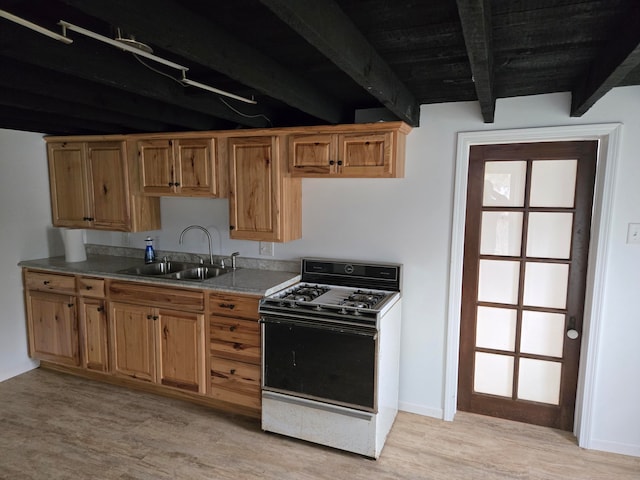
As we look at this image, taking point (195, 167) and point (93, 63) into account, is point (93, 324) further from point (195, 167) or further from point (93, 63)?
point (93, 63)

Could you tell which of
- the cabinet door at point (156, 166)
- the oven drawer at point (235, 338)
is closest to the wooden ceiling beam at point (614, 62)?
the oven drawer at point (235, 338)

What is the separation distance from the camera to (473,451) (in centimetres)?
250

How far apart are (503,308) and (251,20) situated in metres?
2.37

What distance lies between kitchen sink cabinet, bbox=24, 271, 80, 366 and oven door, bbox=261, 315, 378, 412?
1.82 metres

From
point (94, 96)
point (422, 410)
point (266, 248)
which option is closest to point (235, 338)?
point (266, 248)

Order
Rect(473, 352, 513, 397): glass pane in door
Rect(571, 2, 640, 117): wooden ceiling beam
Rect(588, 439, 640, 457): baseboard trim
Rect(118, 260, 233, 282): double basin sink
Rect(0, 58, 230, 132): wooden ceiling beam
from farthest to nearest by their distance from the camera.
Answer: Rect(118, 260, 233, 282): double basin sink → Rect(473, 352, 513, 397): glass pane in door → Rect(588, 439, 640, 457): baseboard trim → Rect(0, 58, 230, 132): wooden ceiling beam → Rect(571, 2, 640, 117): wooden ceiling beam

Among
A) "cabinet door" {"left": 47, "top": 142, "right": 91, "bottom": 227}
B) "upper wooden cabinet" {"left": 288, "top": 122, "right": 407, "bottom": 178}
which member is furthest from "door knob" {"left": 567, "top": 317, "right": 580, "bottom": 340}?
"cabinet door" {"left": 47, "top": 142, "right": 91, "bottom": 227}

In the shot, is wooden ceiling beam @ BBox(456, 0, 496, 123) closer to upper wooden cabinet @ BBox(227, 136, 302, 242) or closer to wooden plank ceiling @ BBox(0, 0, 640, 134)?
wooden plank ceiling @ BBox(0, 0, 640, 134)

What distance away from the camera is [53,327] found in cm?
340

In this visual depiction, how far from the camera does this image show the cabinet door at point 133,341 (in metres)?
3.04

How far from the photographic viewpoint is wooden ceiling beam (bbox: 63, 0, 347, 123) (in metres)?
1.13

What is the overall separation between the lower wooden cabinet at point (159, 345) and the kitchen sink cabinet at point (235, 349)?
12 cm

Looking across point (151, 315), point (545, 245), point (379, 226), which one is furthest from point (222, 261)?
point (545, 245)

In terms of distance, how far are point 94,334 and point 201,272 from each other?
3.18 feet
